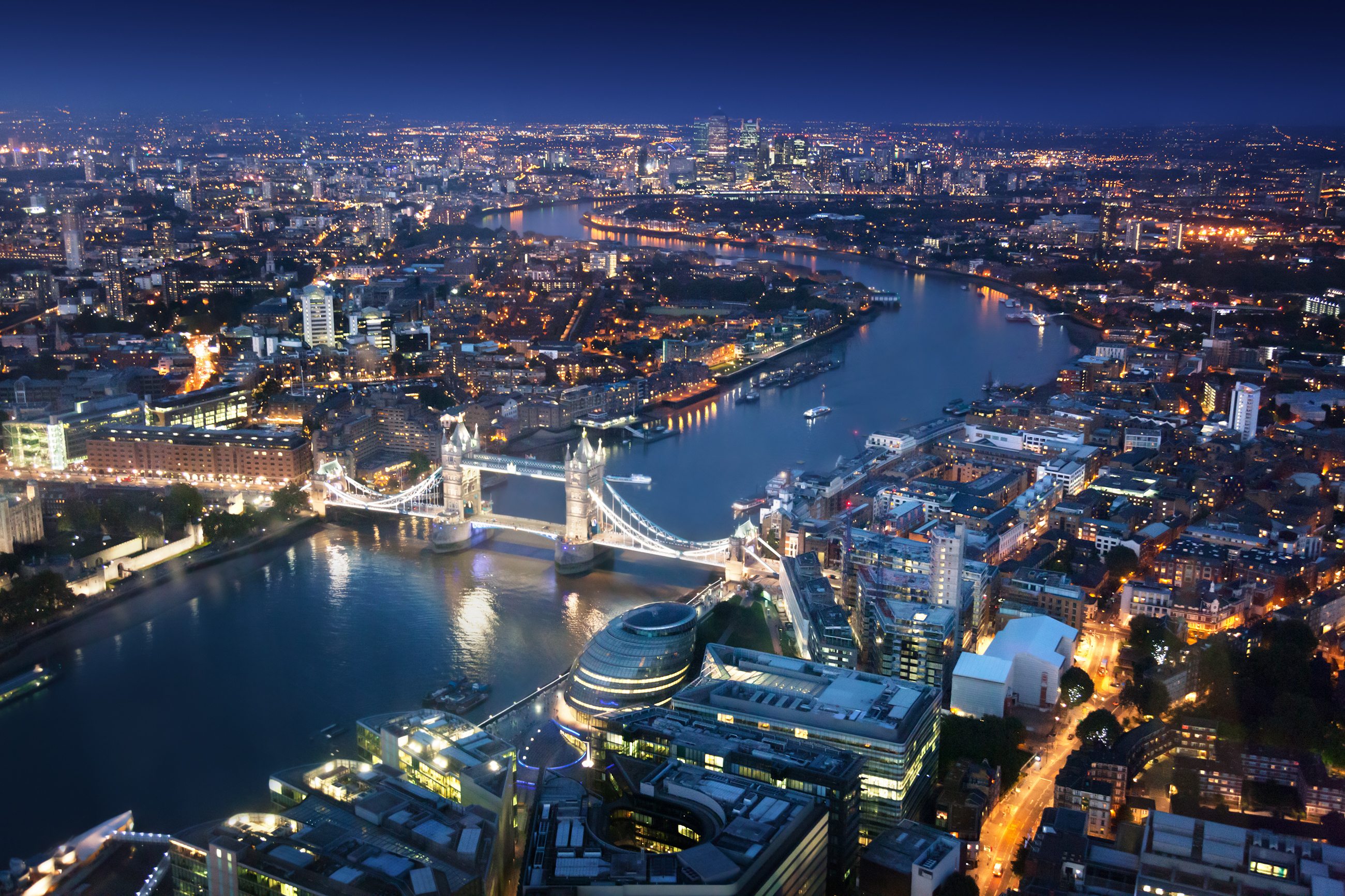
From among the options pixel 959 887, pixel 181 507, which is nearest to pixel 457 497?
pixel 181 507

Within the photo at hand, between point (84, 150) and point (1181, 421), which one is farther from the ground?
point (84, 150)

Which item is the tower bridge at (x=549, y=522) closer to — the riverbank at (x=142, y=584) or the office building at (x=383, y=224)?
the riverbank at (x=142, y=584)

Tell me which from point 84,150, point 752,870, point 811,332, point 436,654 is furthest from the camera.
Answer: point 84,150

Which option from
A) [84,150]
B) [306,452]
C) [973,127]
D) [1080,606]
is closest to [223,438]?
[306,452]

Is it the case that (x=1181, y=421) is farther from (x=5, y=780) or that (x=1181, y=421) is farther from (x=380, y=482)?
(x=5, y=780)

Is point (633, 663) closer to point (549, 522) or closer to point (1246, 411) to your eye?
point (549, 522)

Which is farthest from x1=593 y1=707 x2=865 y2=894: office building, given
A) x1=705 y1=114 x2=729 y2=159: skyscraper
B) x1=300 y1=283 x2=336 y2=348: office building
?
x1=705 y1=114 x2=729 y2=159: skyscraper
